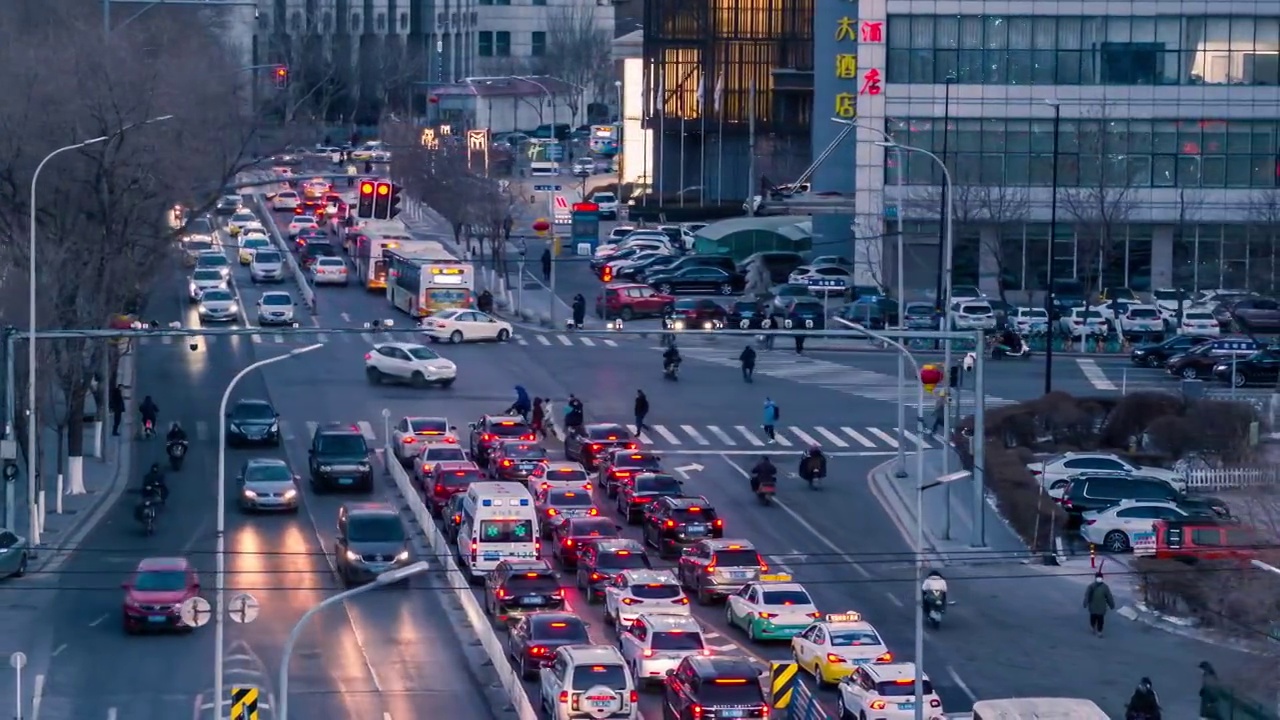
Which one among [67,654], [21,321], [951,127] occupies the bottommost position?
[67,654]

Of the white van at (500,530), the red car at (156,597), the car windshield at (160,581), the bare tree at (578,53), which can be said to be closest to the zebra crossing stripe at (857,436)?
the white van at (500,530)

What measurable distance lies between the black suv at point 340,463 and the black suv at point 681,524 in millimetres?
7503

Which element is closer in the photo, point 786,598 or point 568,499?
point 786,598

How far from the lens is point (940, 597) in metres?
31.7

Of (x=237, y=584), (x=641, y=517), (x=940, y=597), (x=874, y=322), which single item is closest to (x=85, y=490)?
(x=237, y=584)

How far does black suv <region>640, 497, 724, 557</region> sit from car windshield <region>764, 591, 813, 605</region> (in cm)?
542

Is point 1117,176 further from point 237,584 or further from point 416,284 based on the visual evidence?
point 237,584

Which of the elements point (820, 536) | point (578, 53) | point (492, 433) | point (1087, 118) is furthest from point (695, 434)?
point (578, 53)

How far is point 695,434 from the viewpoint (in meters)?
49.8

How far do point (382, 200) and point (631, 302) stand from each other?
102 ft

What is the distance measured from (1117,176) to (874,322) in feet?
47.3

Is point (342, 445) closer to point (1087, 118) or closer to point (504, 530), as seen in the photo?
point (504, 530)

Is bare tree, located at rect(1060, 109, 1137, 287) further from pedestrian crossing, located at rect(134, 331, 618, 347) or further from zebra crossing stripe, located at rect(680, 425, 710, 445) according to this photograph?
zebra crossing stripe, located at rect(680, 425, 710, 445)

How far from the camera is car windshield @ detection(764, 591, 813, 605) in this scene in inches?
1256
